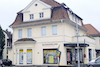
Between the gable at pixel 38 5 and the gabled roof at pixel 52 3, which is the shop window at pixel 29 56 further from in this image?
the gabled roof at pixel 52 3

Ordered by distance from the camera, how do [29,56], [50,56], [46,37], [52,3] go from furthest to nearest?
1. [52,3]
2. [29,56]
3. [46,37]
4. [50,56]

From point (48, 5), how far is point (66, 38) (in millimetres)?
6262

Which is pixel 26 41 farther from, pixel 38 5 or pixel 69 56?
pixel 69 56

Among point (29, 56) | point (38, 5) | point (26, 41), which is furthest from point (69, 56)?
point (38, 5)

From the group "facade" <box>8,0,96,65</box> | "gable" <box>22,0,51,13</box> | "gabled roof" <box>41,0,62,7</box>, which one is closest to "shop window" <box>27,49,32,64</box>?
"facade" <box>8,0,96,65</box>

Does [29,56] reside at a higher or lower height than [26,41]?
lower

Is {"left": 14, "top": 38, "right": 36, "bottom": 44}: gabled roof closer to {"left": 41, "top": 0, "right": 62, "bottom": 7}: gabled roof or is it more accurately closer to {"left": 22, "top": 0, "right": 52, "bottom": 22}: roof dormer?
{"left": 22, "top": 0, "right": 52, "bottom": 22}: roof dormer

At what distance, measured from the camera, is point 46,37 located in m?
27.8

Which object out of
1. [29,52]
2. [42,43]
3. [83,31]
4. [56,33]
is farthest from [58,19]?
[83,31]

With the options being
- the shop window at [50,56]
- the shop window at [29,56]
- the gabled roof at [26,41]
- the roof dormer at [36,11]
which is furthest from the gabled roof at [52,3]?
the shop window at [29,56]

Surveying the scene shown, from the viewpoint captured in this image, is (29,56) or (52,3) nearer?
(29,56)

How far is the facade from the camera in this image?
2669cm

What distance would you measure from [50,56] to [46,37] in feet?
10.2

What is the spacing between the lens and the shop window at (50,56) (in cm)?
2703
